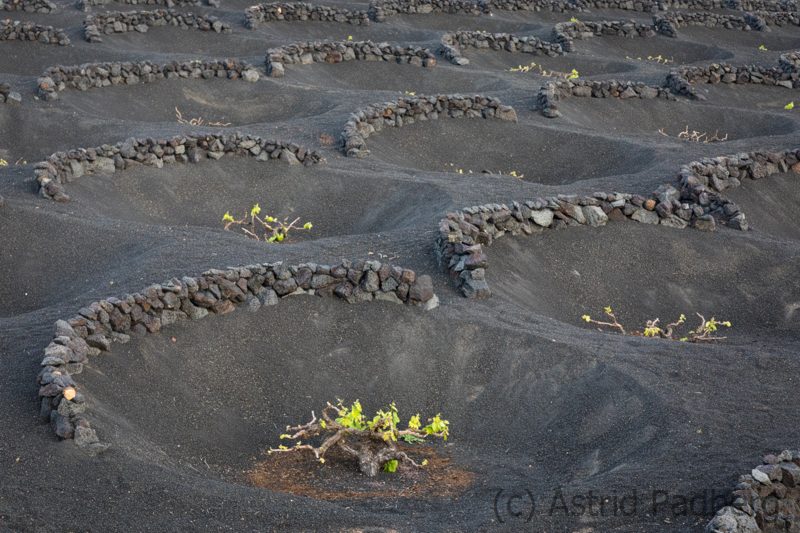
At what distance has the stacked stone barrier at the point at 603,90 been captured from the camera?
24.1 metres

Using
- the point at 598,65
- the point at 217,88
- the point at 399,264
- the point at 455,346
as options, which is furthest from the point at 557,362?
the point at 598,65

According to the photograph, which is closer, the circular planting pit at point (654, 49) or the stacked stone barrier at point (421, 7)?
the circular planting pit at point (654, 49)

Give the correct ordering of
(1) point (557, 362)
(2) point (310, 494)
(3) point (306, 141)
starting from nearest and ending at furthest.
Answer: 1. (2) point (310, 494)
2. (1) point (557, 362)
3. (3) point (306, 141)

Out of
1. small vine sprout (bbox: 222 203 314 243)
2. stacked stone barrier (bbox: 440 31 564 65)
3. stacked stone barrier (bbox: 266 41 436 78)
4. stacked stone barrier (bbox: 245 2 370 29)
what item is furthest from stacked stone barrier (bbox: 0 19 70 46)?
small vine sprout (bbox: 222 203 314 243)

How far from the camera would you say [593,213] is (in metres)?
15.9

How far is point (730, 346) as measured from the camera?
12.2 metres

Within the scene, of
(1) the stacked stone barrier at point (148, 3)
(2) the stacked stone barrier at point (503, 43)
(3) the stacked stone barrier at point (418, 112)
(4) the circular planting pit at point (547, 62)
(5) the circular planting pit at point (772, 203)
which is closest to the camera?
(5) the circular planting pit at point (772, 203)

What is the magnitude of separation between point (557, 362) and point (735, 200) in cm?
847

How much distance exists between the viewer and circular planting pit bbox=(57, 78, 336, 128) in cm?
2275

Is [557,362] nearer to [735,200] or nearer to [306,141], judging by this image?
[735,200]

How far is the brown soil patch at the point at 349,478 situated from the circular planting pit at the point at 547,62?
66.0ft

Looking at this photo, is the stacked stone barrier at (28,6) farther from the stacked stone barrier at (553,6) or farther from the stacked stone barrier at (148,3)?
the stacked stone barrier at (553,6)

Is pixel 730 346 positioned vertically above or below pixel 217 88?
above

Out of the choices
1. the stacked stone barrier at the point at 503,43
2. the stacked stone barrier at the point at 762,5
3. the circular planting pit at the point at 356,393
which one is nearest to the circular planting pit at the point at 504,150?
the circular planting pit at the point at 356,393
